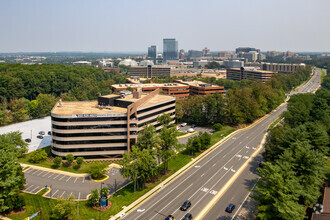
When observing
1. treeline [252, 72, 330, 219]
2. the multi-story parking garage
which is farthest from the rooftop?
treeline [252, 72, 330, 219]

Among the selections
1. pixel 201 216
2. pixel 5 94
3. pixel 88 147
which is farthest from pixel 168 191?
pixel 5 94

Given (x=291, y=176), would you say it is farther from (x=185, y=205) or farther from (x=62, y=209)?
(x=62, y=209)

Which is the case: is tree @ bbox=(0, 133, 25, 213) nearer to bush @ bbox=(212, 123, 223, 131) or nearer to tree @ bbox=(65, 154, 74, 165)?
tree @ bbox=(65, 154, 74, 165)

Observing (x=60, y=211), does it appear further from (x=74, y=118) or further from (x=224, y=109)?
(x=224, y=109)

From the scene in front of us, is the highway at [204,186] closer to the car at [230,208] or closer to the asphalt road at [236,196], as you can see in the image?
the asphalt road at [236,196]

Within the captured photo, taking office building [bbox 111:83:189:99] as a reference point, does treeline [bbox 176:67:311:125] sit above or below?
below

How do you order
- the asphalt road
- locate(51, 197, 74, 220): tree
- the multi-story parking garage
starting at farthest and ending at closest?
the multi-story parking garage, the asphalt road, locate(51, 197, 74, 220): tree

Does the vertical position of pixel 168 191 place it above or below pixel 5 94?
below
